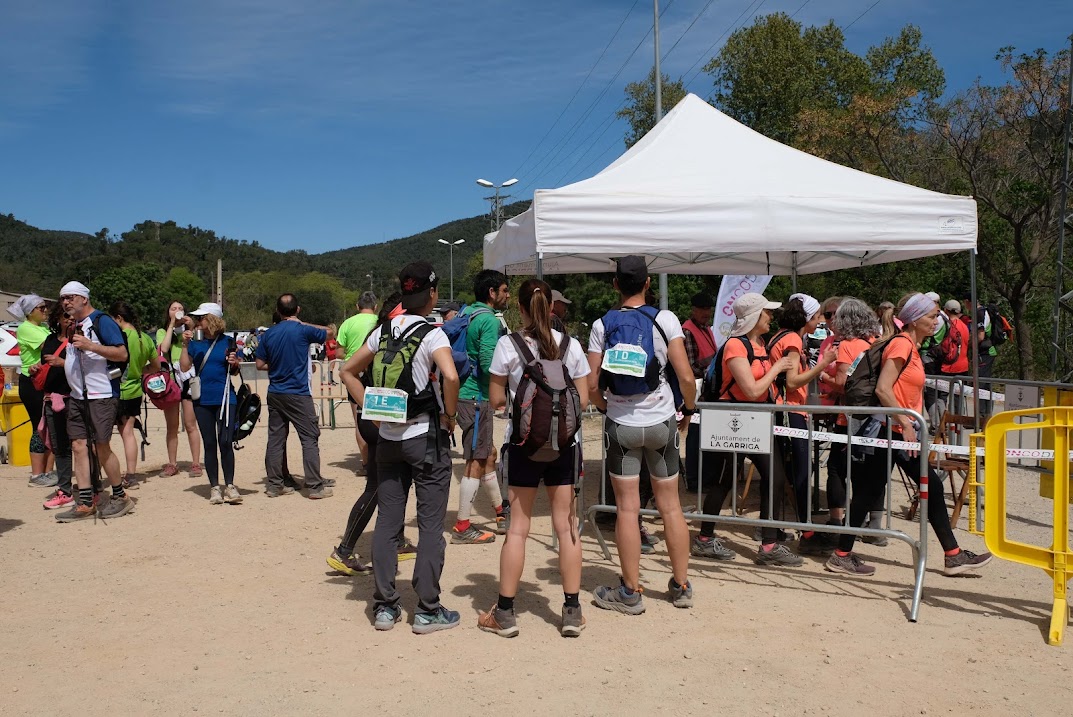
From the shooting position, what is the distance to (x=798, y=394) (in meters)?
5.75

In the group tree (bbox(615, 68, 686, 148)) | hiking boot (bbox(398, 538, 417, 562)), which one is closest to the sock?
hiking boot (bbox(398, 538, 417, 562))

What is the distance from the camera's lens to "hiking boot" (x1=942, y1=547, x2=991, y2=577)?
5.21m

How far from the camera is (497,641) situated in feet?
13.9

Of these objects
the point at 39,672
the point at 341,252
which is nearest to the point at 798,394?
the point at 39,672

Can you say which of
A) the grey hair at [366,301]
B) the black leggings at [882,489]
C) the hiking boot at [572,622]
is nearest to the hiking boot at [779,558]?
the black leggings at [882,489]

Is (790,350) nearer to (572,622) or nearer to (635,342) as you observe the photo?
(635,342)

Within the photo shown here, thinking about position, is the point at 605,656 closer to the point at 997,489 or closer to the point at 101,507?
the point at 997,489

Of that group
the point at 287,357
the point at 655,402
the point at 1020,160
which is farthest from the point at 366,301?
the point at 1020,160

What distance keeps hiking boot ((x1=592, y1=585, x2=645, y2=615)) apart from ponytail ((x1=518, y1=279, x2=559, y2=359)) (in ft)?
4.84

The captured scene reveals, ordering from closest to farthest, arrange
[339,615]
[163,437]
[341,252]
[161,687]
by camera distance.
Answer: [161,687], [339,615], [163,437], [341,252]

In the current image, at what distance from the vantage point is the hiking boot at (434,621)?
4.32 m

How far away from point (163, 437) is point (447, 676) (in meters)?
9.37

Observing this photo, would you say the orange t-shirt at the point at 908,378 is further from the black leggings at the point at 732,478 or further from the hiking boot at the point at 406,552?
the hiking boot at the point at 406,552

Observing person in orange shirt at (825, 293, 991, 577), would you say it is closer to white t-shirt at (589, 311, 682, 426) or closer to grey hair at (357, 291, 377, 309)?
white t-shirt at (589, 311, 682, 426)
